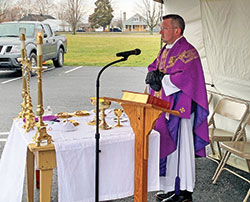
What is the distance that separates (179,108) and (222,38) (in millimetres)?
2045

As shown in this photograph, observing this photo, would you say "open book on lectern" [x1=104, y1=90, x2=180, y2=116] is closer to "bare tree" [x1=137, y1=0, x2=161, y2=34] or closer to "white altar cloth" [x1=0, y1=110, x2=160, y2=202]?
"white altar cloth" [x1=0, y1=110, x2=160, y2=202]

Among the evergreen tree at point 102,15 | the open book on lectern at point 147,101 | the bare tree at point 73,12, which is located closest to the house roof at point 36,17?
the bare tree at point 73,12

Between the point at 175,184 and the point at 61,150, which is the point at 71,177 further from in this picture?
the point at 175,184

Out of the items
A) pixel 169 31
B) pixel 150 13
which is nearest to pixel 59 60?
pixel 150 13

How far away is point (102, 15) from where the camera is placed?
21.4 m

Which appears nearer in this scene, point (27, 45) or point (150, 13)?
point (27, 45)

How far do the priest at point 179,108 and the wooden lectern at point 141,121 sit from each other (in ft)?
1.73

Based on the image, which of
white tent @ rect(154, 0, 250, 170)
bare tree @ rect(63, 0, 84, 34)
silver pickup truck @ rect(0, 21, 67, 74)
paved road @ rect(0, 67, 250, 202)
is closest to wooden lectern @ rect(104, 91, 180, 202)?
paved road @ rect(0, 67, 250, 202)

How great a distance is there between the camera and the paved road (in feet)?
14.1

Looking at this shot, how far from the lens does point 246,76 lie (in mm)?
4891

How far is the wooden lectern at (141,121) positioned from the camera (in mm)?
2911

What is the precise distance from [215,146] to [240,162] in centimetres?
59

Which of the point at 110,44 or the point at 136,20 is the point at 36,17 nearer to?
the point at 110,44

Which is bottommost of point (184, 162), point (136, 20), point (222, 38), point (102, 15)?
point (184, 162)
